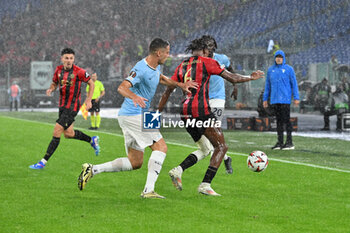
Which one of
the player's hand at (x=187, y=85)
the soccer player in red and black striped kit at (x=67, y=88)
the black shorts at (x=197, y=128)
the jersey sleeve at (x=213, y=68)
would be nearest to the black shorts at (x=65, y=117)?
the soccer player in red and black striped kit at (x=67, y=88)

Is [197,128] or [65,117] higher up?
[65,117]

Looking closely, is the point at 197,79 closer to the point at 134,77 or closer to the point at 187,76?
the point at 187,76

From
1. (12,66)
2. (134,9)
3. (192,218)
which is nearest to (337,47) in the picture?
(134,9)

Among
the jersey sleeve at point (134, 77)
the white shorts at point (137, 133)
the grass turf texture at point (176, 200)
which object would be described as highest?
the jersey sleeve at point (134, 77)

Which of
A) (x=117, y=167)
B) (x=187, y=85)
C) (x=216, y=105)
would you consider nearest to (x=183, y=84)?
(x=187, y=85)

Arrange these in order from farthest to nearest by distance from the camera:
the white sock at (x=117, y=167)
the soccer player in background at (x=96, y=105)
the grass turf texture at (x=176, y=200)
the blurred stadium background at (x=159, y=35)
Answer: the blurred stadium background at (x=159, y=35)
the soccer player in background at (x=96, y=105)
the white sock at (x=117, y=167)
the grass turf texture at (x=176, y=200)

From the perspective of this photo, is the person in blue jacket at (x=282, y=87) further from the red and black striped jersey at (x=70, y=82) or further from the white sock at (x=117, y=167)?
the white sock at (x=117, y=167)

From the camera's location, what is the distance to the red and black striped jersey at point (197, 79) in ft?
22.5

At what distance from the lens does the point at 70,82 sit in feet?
32.6

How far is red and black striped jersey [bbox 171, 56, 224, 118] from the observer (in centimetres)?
685

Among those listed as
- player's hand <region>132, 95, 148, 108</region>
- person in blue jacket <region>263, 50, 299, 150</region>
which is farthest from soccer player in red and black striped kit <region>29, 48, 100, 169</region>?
person in blue jacket <region>263, 50, 299, 150</region>

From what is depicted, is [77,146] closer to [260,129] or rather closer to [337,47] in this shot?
[260,129]

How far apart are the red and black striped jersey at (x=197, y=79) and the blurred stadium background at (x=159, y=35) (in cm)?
2291

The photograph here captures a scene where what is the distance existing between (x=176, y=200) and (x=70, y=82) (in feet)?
13.1
